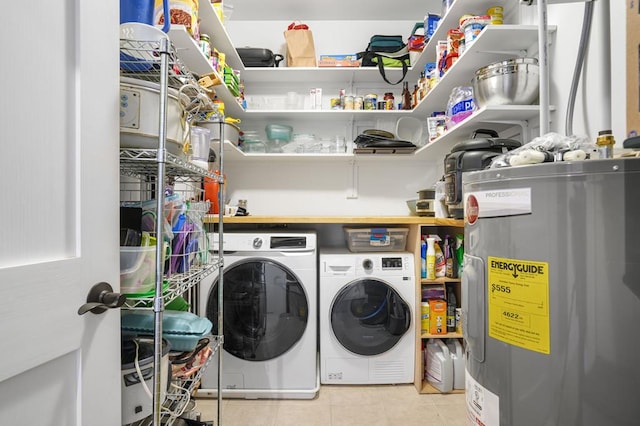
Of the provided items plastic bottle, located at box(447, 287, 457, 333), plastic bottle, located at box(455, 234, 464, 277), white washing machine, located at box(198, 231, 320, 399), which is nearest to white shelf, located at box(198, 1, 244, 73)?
white washing machine, located at box(198, 231, 320, 399)

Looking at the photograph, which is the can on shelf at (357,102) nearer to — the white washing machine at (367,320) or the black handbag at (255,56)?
the black handbag at (255,56)

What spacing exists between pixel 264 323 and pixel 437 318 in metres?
1.07

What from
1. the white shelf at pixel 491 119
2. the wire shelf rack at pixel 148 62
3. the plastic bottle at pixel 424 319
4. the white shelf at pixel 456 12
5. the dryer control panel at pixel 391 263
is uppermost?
the white shelf at pixel 456 12

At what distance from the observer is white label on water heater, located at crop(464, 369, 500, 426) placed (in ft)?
2.42

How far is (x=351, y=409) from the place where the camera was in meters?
1.71

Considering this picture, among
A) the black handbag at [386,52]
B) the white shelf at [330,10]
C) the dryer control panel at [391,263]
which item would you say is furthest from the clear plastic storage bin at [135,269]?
the white shelf at [330,10]

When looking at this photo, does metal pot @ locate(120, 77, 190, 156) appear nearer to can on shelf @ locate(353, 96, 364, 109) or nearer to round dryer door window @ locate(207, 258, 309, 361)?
round dryer door window @ locate(207, 258, 309, 361)

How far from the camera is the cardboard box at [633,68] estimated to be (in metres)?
0.97

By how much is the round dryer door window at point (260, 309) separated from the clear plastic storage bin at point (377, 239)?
490 mm

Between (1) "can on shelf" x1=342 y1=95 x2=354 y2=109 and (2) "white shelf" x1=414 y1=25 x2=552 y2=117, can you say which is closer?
(2) "white shelf" x1=414 y1=25 x2=552 y2=117

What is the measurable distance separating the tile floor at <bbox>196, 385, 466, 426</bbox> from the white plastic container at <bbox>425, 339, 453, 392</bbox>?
74mm

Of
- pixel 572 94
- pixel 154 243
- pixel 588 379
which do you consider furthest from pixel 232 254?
pixel 572 94

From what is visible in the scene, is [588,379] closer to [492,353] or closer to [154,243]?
[492,353]

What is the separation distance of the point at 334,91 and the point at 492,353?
2.41m
